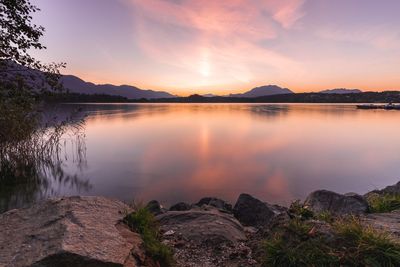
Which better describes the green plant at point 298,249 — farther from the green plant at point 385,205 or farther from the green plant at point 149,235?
the green plant at point 385,205

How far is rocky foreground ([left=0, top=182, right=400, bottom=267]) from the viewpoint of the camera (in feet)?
18.4

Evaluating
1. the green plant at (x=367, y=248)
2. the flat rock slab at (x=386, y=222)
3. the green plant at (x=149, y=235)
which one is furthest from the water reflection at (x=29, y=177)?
the flat rock slab at (x=386, y=222)

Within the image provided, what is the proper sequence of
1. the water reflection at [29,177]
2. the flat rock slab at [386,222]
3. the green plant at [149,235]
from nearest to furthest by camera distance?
1. the green plant at [149,235]
2. the flat rock slab at [386,222]
3. the water reflection at [29,177]

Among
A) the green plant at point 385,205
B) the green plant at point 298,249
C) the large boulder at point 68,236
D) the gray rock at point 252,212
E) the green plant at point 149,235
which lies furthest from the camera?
the gray rock at point 252,212

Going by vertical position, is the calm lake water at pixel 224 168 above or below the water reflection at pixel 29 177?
below

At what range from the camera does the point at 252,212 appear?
1376 centimetres

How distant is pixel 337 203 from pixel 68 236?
10.1m

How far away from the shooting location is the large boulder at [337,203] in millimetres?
10578

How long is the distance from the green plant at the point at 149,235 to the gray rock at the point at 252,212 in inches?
245

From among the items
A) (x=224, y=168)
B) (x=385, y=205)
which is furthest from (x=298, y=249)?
(x=224, y=168)

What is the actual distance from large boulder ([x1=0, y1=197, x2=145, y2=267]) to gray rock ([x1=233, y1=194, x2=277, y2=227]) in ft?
23.9

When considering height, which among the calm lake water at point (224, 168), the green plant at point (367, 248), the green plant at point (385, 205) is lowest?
the calm lake water at point (224, 168)

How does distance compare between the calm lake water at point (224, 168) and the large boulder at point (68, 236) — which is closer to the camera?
the large boulder at point (68, 236)

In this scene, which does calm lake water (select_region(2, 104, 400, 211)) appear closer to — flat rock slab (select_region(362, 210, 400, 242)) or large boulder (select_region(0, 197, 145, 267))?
flat rock slab (select_region(362, 210, 400, 242))
